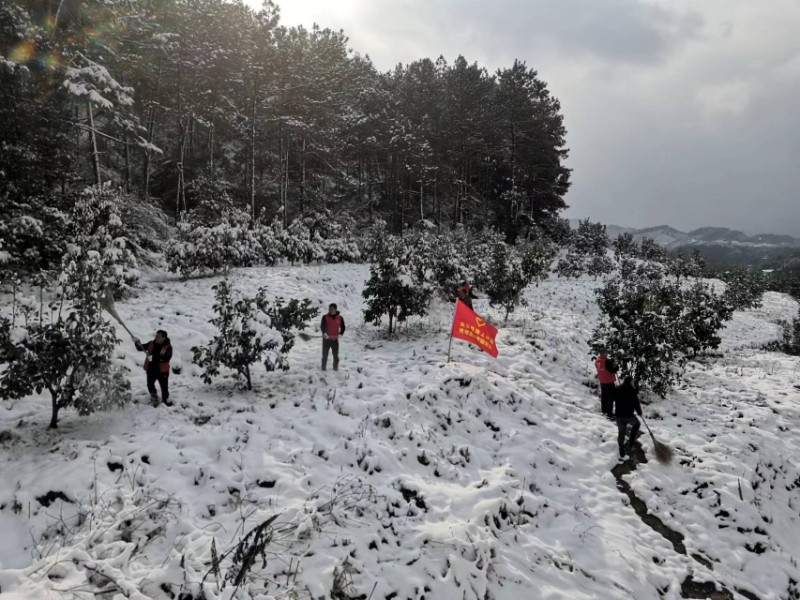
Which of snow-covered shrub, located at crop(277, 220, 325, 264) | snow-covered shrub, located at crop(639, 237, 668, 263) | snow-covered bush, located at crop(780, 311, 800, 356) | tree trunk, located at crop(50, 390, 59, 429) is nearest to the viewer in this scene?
tree trunk, located at crop(50, 390, 59, 429)

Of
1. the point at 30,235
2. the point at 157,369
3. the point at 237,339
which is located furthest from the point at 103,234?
the point at 237,339

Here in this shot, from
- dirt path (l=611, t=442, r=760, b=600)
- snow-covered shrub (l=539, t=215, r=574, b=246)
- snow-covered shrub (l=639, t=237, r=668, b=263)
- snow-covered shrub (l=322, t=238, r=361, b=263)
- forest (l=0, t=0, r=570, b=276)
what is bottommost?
dirt path (l=611, t=442, r=760, b=600)

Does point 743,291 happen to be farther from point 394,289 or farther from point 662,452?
point 394,289

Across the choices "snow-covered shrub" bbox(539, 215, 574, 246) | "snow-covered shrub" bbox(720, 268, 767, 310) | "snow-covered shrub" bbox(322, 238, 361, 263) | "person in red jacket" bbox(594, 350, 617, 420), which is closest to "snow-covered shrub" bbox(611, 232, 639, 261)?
"snow-covered shrub" bbox(539, 215, 574, 246)

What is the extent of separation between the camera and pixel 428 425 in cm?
915

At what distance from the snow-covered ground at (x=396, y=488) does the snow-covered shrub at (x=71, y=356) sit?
2.26 feet

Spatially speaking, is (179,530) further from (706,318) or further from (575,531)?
(706,318)

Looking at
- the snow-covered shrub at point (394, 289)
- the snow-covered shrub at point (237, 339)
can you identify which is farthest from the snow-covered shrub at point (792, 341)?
the snow-covered shrub at point (237, 339)

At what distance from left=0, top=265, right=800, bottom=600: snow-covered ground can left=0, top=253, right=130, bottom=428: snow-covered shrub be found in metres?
0.69

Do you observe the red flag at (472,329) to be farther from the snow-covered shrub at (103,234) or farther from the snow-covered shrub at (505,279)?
the snow-covered shrub at (103,234)

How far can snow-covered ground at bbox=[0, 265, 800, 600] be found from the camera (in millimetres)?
5039

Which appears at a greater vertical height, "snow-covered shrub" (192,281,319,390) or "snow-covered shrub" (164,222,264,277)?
"snow-covered shrub" (164,222,264,277)

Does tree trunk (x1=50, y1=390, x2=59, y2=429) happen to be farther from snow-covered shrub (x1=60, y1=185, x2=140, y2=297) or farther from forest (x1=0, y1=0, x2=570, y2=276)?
forest (x1=0, y1=0, x2=570, y2=276)

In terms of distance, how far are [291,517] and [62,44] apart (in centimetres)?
1963
